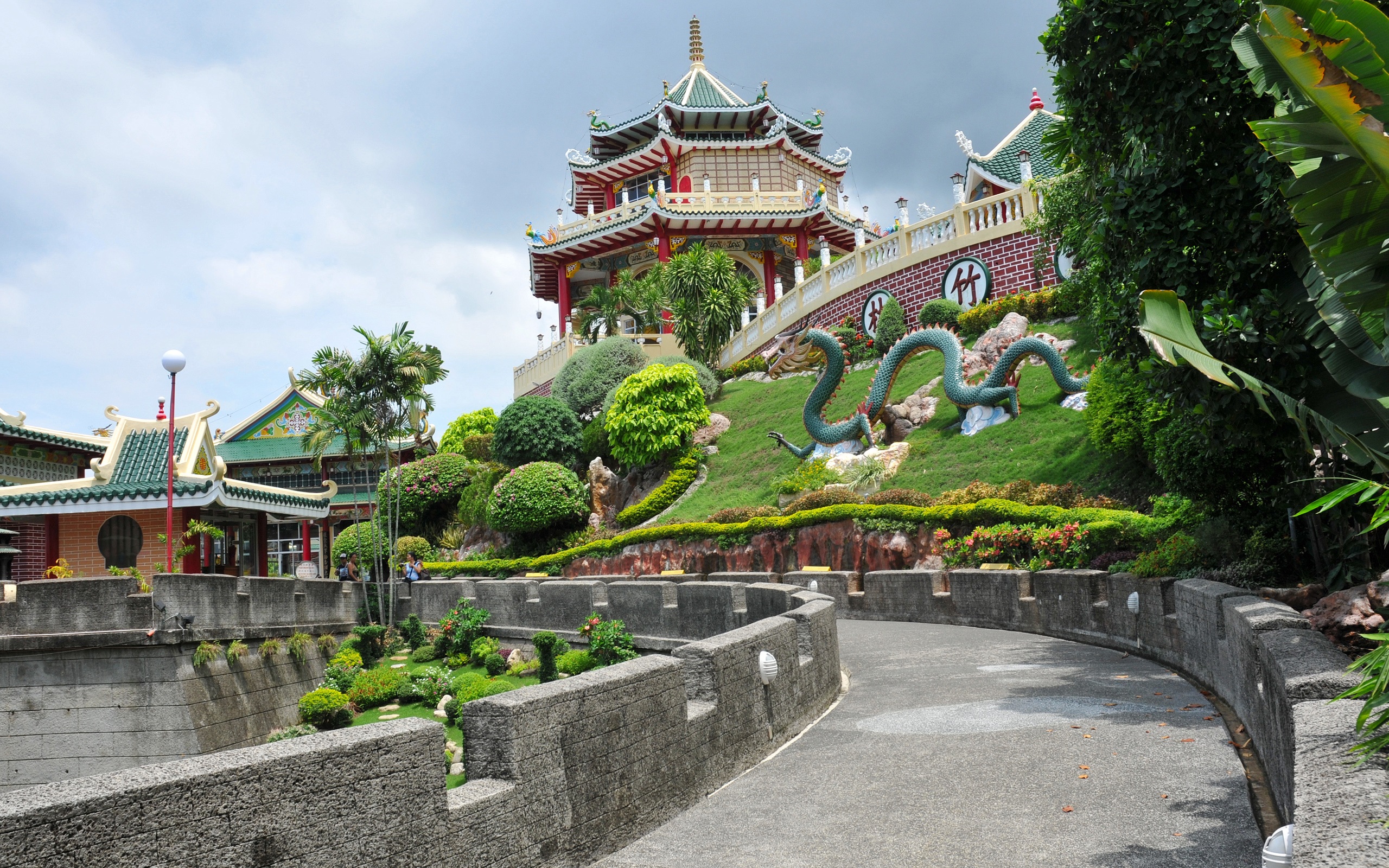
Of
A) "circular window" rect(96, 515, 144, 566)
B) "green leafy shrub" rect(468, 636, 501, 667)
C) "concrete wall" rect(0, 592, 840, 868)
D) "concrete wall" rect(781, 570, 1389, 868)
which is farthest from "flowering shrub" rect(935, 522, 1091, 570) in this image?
"circular window" rect(96, 515, 144, 566)

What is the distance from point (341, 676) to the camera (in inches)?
680

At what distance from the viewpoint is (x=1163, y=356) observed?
17.9ft

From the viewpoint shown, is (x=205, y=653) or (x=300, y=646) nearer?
(x=205, y=653)

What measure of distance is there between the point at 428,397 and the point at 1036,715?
19.5m

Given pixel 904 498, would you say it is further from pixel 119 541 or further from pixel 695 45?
pixel 695 45

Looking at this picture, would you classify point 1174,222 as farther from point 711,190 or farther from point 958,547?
point 711,190

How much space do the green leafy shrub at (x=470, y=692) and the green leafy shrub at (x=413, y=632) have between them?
18.9ft

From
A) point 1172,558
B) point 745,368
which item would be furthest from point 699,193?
point 1172,558

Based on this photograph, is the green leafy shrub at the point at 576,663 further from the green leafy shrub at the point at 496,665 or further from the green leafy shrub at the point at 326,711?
the green leafy shrub at the point at 326,711

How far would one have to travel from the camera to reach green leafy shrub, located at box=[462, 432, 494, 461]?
36938mm

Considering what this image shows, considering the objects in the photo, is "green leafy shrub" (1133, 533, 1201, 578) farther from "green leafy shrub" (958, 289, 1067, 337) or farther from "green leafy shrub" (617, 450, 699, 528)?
"green leafy shrub" (617, 450, 699, 528)

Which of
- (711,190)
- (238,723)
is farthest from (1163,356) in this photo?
(711,190)

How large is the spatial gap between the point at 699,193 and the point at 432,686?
3294 cm

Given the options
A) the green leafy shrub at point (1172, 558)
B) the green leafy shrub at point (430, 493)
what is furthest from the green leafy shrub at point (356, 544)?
the green leafy shrub at point (1172, 558)
